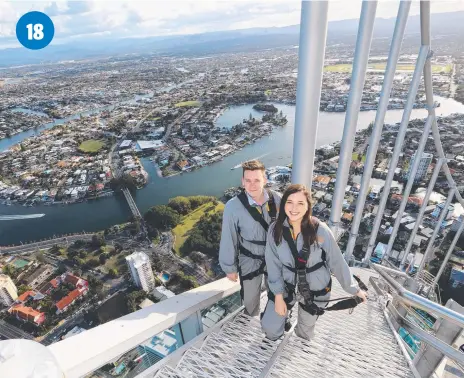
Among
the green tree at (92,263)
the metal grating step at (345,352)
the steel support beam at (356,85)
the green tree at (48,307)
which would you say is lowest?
the green tree at (92,263)

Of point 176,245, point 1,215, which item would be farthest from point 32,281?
point 1,215

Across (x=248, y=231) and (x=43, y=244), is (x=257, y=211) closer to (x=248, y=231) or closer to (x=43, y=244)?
(x=248, y=231)

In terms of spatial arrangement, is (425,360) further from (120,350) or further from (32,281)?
(32,281)

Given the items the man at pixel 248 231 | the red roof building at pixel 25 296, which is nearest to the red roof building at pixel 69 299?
the red roof building at pixel 25 296

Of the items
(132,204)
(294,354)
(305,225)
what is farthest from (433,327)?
(132,204)

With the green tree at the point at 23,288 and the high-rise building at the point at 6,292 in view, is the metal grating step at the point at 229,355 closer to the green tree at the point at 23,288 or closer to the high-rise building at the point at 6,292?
the high-rise building at the point at 6,292
